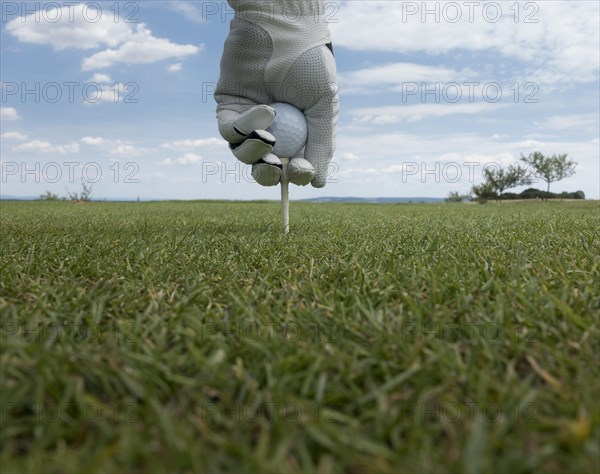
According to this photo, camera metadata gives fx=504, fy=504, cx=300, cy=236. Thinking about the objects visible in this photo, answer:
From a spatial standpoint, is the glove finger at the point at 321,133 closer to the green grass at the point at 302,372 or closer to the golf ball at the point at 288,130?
the golf ball at the point at 288,130

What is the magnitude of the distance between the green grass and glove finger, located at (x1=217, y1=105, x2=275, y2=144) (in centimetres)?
121

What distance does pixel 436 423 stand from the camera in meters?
0.84

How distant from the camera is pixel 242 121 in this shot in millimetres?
2893

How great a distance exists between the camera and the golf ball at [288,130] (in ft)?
10.1

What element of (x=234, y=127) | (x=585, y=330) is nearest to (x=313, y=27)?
(x=234, y=127)

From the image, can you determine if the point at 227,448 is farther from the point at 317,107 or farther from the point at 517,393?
the point at 317,107

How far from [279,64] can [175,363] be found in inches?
92.9

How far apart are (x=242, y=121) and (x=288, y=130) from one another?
1.09 ft
